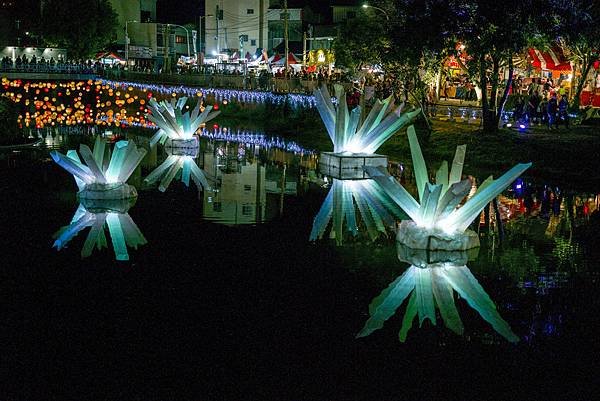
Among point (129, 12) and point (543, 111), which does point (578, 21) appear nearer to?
point (543, 111)

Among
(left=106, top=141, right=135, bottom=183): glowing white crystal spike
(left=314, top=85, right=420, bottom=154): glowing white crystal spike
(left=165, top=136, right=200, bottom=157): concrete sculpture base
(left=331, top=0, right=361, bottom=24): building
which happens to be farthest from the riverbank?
(left=331, top=0, right=361, bottom=24): building

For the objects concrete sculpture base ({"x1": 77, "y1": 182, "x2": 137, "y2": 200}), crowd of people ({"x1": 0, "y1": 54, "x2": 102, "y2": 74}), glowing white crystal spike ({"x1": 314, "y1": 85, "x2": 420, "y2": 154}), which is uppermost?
crowd of people ({"x1": 0, "y1": 54, "x2": 102, "y2": 74})

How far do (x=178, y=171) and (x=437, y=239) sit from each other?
14.1 meters

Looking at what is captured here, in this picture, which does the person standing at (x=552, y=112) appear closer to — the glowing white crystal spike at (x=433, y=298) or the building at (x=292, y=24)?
the glowing white crystal spike at (x=433, y=298)

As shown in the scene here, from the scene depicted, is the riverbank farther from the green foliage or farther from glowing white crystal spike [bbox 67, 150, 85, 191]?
glowing white crystal spike [bbox 67, 150, 85, 191]

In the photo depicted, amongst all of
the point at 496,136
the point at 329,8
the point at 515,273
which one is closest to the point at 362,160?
the point at 496,136

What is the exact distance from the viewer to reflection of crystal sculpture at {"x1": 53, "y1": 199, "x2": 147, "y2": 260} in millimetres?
16219

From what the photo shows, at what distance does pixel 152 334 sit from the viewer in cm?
1103

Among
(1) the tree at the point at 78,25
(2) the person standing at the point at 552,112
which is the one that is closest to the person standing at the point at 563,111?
(2) the person standing at the point at 552,112

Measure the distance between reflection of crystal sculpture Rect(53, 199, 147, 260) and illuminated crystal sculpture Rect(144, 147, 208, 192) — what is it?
3047 mm

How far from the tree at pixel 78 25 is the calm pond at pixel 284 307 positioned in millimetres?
63087

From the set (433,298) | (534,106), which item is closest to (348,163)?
(534,106)

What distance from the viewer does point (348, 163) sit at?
1105 inches

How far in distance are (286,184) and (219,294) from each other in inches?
499
